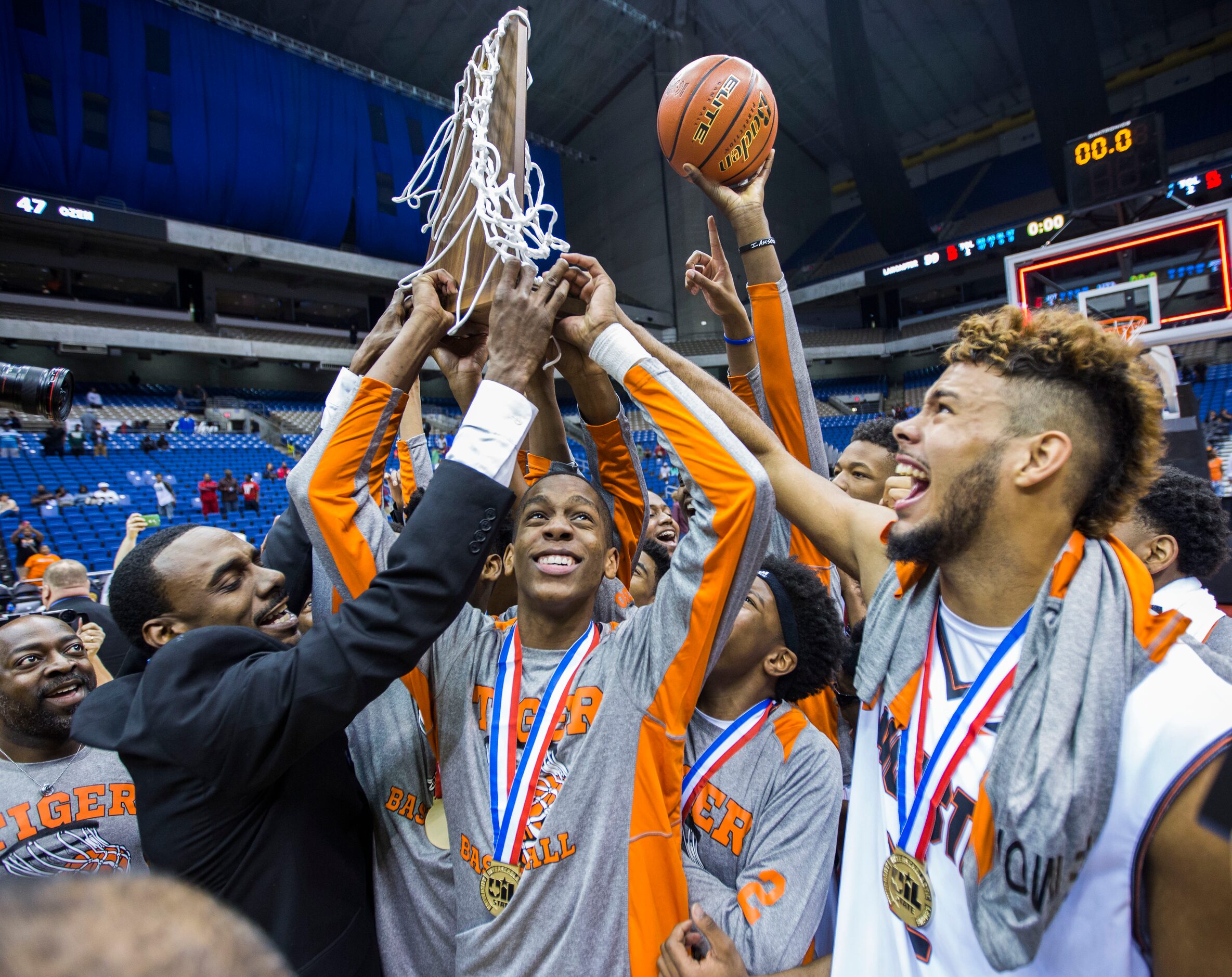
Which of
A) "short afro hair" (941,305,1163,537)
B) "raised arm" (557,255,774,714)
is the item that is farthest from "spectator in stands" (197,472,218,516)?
"short afro hair" (941,305,1163,537)

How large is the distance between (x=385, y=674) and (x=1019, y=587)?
110 cm

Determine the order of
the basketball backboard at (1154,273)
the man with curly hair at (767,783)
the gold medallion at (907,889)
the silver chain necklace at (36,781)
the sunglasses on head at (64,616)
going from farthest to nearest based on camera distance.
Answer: the basketball backboard at (1154,273) < the sunglasses on head at (64,616) < the silver chain necklace at (36,781) < the man with curly hair at (767,783) < the gold medallion at (907,889)

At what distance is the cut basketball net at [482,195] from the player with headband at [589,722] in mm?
144

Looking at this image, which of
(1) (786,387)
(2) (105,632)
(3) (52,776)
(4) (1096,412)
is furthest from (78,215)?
(4) (1096,412)

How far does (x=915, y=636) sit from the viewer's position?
1.29 m

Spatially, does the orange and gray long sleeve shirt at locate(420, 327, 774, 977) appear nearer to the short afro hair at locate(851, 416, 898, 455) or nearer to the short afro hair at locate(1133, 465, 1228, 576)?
the short afro hair at locate(851, 416, 898, 455)

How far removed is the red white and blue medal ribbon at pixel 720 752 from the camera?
5.11 ft

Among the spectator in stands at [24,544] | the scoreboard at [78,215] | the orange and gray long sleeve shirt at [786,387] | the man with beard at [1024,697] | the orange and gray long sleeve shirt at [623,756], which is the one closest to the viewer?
the man with beard at [1024,697]

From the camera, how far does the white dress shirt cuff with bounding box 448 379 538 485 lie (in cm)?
127

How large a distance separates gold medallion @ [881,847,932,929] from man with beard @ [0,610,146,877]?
1.61m

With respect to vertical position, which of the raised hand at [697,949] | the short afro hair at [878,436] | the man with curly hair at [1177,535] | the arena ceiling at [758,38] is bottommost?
the raised hand at [697,949]

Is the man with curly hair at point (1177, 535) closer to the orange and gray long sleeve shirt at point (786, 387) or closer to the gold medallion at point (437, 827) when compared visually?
the orange and gray long sleeve shirt at point (786, 387)

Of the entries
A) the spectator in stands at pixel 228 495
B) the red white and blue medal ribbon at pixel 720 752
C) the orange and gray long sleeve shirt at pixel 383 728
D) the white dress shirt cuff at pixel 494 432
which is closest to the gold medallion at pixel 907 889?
the red white and blue medal ribbon at pixel 720 752

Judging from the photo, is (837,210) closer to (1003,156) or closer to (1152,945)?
(1003,156)
